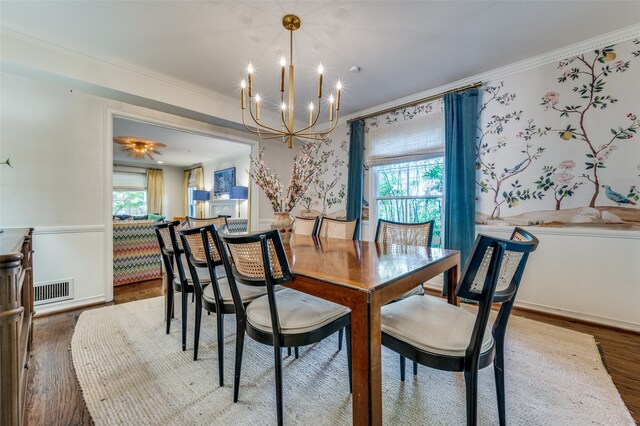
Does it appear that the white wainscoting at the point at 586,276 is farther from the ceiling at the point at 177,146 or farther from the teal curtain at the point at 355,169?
the ceiling at the point at 177,146

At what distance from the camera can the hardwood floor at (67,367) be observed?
130cm

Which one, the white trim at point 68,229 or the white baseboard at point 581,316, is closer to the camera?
the white baseboard at point 581,316

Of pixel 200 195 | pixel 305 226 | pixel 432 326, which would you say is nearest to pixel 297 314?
pixel 432 326

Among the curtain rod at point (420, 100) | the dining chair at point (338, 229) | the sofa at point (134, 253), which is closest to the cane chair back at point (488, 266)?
the dining chair at point (338, 229)

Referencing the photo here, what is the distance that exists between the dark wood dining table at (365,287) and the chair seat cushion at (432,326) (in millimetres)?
158

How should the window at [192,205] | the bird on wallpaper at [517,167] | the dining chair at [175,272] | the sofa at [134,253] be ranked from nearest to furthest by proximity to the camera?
the dining chair at [175,272] < the bird on wallpaper at [517,167] < the sofa at [134,253] < the window at [192,205]

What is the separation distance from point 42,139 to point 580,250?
5.25m

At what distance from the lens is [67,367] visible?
1.67 metres

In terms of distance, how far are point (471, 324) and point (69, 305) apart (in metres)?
3.63

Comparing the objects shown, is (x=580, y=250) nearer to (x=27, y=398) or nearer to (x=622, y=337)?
(x=622, y=337)

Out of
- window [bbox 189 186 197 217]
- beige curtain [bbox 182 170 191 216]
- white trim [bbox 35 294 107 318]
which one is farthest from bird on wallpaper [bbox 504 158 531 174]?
beige curtain [bbox 182 170 191 216]

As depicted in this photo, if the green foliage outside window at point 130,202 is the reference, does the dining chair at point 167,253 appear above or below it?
below

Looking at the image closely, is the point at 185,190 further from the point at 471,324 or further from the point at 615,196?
the point at 615,196

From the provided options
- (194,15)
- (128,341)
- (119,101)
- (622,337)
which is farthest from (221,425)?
(119,101)
